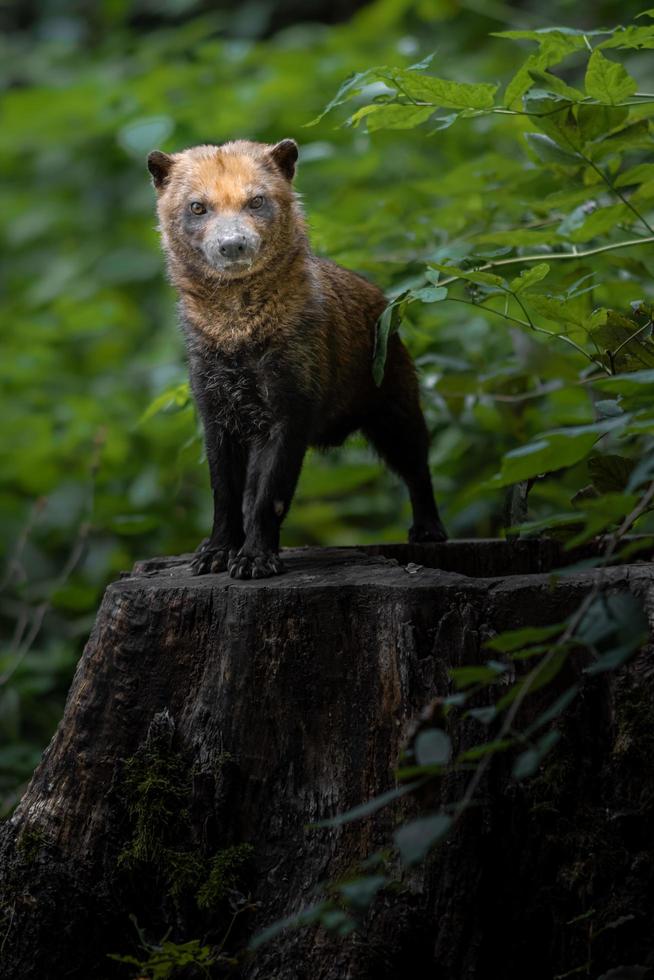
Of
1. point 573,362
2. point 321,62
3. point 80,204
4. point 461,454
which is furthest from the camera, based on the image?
point 80,204

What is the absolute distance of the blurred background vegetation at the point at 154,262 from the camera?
15.9 feet

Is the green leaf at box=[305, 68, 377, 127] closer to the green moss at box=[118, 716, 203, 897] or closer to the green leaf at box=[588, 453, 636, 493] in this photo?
the green leaf at box=[588, 453, 636, 493]

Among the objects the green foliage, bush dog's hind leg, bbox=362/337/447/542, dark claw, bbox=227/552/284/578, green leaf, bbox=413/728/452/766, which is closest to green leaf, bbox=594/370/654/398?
the green foliage

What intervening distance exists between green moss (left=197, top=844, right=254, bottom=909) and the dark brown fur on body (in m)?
0.86

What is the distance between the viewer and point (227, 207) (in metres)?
3.79

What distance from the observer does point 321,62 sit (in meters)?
8.29

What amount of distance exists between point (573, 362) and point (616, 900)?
2.14m

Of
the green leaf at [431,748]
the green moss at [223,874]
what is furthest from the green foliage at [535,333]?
the green moss at [223,874]

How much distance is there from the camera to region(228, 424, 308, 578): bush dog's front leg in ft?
11.6

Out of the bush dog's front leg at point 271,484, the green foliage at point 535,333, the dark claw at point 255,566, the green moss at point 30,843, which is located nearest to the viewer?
the green foliage at point 535,333

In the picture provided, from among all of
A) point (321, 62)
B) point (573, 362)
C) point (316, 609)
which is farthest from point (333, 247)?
point (321, 62)

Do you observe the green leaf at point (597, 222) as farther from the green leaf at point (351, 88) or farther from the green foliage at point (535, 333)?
the green leaf at point (351, 88)

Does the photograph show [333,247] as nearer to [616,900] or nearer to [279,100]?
[616,900]

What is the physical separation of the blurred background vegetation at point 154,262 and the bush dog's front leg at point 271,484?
46 centimetres
